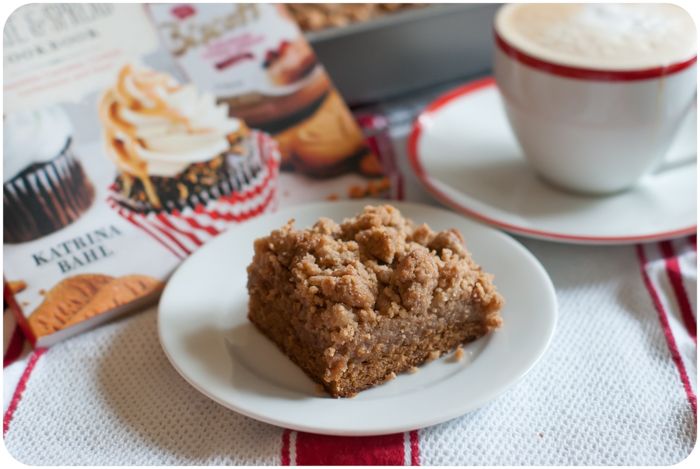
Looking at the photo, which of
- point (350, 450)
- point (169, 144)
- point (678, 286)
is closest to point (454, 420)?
point (350, 450)

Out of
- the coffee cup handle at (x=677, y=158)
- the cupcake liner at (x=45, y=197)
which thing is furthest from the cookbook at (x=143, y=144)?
the coffee cup handle at (x=677, y=158)

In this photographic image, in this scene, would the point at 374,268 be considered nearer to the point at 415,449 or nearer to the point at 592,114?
the point at 415,449

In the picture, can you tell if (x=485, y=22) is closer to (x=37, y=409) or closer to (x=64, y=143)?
(x=64, y=143)

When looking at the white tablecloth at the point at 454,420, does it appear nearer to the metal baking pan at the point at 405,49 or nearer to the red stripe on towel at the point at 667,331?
the red stripe on towel at the point at 667,331

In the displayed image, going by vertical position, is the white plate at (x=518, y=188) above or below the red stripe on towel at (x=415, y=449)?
below

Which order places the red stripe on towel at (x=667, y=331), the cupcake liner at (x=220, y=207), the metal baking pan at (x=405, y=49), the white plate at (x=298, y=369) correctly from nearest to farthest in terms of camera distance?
the white plate at (x=298, y=369)
the red stripe on towel at (x=667, y=331)
the cupcake liner at (x=220, y=207)
the metal baking pan at (x=405, y=49)

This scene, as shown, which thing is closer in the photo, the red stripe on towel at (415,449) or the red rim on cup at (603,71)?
the red stripe on towel at (415,449)

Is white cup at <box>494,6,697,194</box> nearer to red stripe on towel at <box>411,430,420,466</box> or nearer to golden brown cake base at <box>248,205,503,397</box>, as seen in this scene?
golden brown cake base at <box>248,205,503,397</box>
